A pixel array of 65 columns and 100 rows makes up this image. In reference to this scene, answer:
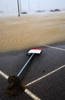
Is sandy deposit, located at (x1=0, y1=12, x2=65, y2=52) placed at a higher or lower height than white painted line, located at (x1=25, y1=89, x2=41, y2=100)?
lower

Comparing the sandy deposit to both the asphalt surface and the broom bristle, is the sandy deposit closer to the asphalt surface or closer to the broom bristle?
the asphalt surface

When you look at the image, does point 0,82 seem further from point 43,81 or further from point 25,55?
point 25,55

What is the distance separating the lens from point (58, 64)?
415 centimetres

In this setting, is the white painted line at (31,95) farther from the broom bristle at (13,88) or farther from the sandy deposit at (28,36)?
the sandy deposit at (28,36)

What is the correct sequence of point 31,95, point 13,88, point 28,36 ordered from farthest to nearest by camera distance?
point 28,36
point 13,88
point 31,95

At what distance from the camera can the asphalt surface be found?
271 centimetres

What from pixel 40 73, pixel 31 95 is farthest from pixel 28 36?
pixel 31 95

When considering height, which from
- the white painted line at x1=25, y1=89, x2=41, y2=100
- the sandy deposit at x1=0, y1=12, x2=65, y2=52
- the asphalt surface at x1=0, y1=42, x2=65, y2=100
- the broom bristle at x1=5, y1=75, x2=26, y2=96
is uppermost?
the broom bristle at x1=5, y1=75, x2=26, y2=96

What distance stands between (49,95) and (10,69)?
1.68 metres

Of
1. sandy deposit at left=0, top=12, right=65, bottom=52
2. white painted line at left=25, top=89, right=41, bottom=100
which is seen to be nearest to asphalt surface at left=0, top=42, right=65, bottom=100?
white painted line at left=25, top=89, right=41, bottom=100

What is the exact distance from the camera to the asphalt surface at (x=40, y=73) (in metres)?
2.71

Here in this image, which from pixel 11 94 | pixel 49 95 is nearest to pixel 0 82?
pixel 11 94

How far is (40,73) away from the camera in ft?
→ 11.8

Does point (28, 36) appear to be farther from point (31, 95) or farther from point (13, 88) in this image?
point (31, 95)
